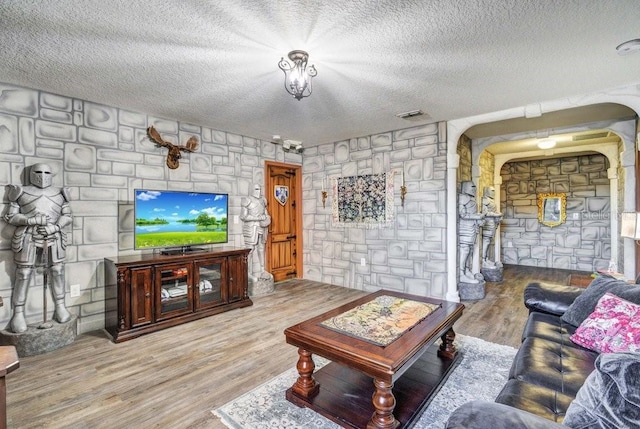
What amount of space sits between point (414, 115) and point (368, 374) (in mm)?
3119

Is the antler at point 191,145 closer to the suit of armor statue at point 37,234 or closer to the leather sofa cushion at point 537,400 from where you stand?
the suit of armor statue at point 37,234

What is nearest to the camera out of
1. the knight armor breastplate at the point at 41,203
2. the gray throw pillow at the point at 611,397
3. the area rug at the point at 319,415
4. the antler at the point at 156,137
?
the gray throw pillow at the point at 611,397

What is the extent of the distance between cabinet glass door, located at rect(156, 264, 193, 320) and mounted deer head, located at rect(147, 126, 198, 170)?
1.35m

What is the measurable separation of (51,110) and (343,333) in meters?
3.44

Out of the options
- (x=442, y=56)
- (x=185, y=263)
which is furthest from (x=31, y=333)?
(x=442, y=56)

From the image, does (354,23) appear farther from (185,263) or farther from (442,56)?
(185,263)

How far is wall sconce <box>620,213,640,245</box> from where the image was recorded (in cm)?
271

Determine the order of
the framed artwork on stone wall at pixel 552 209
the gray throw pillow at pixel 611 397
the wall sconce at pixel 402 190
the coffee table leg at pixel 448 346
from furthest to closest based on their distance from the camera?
the framed artwork on stone wall at pixel 552 209, the wall sconce at pixel 402 190, the coffee table leg at pixel 448 346, the gray throw pillow at pixel 611 397

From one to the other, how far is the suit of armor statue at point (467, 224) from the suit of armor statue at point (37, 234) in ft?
14.9

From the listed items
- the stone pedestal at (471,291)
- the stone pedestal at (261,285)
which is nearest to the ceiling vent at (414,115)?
the stone pedestal at (471,291)

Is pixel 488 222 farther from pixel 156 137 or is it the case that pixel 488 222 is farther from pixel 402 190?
pixel 156 137

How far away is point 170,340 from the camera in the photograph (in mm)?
2986

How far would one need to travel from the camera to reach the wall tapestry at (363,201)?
182 inches

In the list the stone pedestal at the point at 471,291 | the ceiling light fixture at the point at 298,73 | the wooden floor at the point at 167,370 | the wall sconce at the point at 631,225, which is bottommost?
the wooden floor at the point at 167,370
